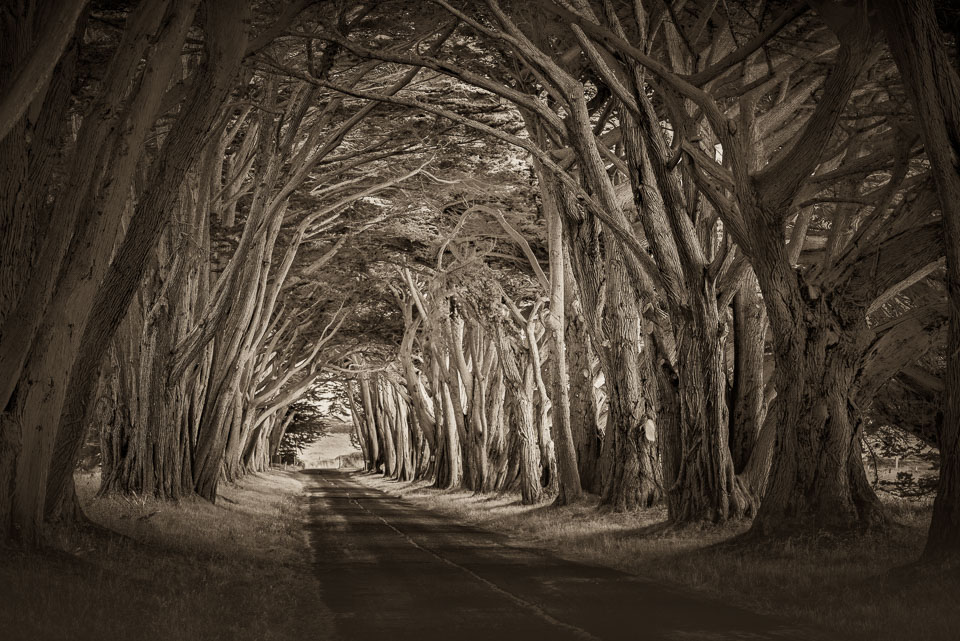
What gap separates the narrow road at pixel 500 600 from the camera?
6.44m

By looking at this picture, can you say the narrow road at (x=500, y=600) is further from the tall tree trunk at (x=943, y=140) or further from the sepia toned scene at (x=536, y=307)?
the tall tree trunk at (x=943, y=140)

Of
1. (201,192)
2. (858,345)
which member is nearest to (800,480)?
(858,345)

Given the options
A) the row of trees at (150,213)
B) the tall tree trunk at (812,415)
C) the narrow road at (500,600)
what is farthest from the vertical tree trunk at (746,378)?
the row of trees at (150,213)

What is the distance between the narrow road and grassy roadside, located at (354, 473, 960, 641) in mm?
414

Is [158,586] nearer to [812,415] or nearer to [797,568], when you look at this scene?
[797,568]

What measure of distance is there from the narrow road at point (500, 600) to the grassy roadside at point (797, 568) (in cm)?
41

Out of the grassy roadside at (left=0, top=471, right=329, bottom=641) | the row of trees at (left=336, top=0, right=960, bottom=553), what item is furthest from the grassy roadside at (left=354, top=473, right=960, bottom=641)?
the grassy roadside at (left=0, top=471, right=329, bottom=641)

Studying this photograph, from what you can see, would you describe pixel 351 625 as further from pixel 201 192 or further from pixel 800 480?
pixel 201 192

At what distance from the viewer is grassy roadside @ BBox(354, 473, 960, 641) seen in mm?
6480

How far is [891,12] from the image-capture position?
26.9 ft

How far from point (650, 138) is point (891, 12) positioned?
4.16m

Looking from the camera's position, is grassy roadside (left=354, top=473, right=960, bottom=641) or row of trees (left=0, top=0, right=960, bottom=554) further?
row of trees (left=0, top=0, right=960, bottom=554)

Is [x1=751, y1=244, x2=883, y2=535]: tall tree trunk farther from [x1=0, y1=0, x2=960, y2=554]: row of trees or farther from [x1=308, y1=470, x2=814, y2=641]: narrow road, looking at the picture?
[x1=308, y1=470, x2=814, y2=641]: narrow road

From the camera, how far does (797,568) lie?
351 inches
